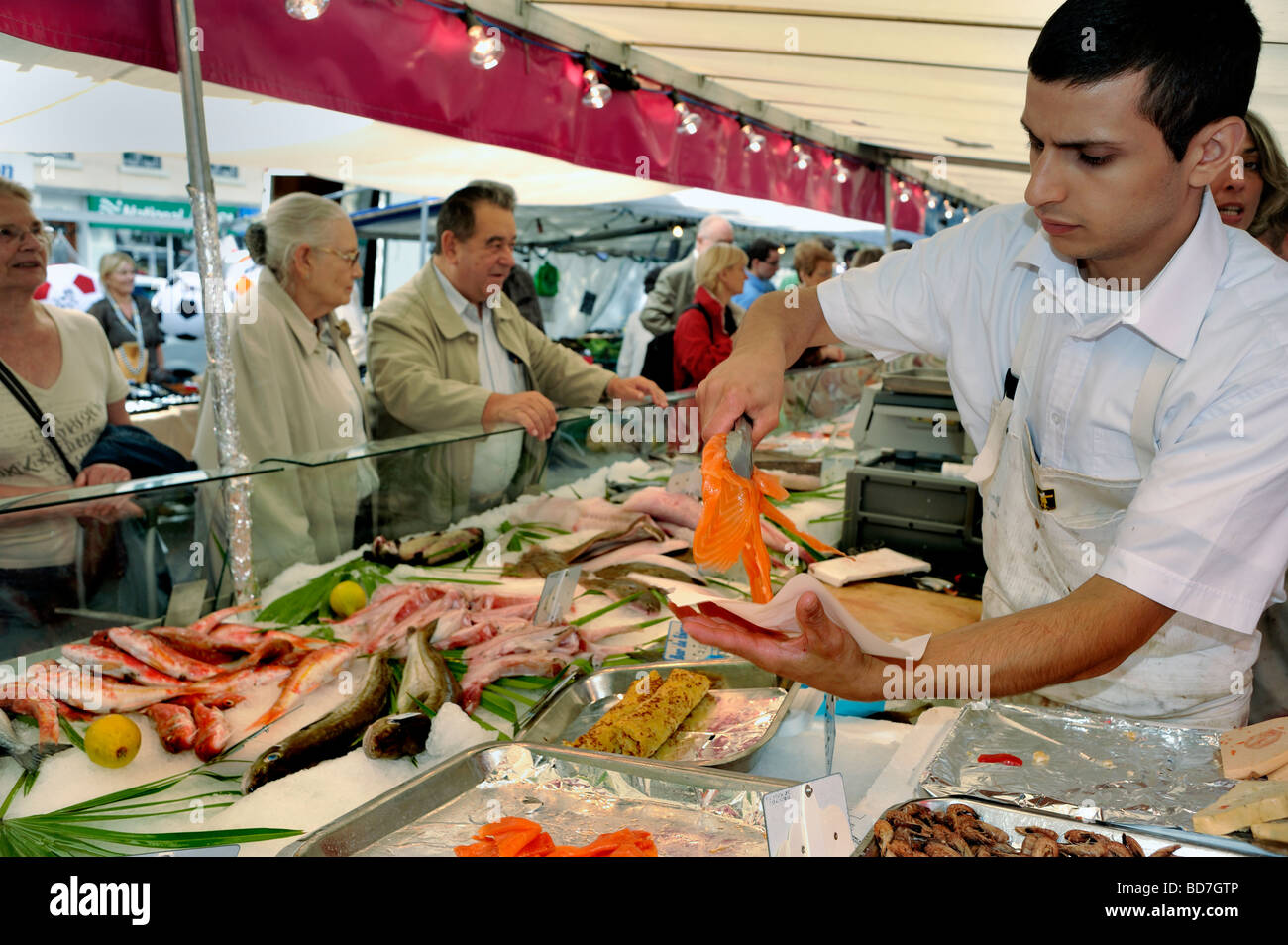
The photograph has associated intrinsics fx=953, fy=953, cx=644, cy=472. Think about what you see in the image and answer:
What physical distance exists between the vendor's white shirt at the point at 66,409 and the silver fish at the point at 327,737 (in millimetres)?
1483

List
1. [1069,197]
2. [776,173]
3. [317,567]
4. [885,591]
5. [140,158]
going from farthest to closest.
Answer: [140,158] < [776,173] < [885,591] < [317,567] < [1069,197]

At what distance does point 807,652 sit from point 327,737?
1.09 meters

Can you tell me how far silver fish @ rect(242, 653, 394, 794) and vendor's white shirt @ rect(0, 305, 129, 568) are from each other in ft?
4.86

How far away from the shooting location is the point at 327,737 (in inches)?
77.7

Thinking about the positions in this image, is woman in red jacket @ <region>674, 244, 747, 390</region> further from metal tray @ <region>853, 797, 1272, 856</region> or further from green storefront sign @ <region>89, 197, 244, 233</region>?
green storefront sign @ <region>89, 197, 244, 233</region>

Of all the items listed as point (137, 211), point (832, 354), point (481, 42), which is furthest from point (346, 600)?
point (137, 211)

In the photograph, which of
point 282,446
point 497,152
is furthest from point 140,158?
point 282,446

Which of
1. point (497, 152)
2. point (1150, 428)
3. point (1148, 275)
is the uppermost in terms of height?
point (497, 152)

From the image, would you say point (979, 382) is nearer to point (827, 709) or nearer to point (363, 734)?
point (827, 709)

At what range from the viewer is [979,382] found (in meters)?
2.16

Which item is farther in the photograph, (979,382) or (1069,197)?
(979,382)

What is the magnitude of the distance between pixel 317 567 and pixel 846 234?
16.4 meters

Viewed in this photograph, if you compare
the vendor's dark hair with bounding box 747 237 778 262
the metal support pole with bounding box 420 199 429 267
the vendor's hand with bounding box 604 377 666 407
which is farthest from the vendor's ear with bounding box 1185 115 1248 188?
the metal support pole with bounding box 420 199 429 267
